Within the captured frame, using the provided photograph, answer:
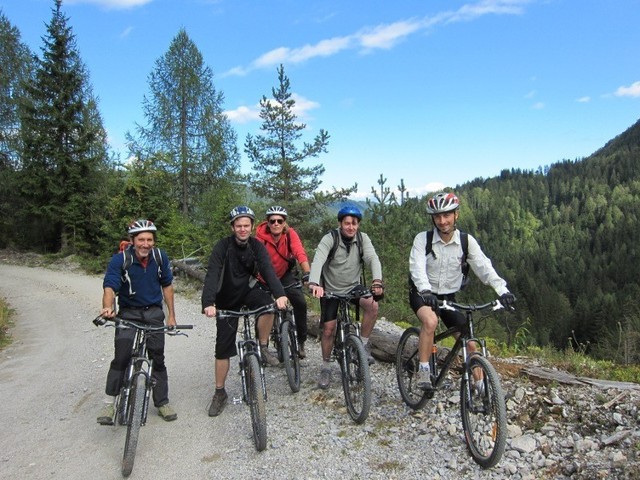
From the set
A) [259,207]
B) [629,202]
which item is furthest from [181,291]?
[629,202]

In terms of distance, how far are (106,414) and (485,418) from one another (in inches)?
171

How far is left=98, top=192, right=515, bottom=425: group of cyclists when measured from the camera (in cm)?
453

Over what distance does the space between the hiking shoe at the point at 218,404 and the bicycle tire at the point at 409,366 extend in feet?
6.87

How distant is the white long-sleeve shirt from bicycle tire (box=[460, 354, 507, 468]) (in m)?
0.92

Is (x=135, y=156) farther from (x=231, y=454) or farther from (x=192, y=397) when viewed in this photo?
(x=231, y=454)

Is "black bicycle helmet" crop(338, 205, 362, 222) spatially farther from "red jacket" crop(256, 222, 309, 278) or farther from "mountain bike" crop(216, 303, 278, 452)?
"mountain bike" crop(216, 303, 278, 452)

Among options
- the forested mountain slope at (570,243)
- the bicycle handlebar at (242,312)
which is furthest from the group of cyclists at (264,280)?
the forested mountain slope at (570,243)

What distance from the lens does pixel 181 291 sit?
49.9ft

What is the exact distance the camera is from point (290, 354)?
5836mm

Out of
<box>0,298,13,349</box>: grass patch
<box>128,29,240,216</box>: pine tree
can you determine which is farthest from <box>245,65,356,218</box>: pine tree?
<box>0,298,13,349</box>: grass patch

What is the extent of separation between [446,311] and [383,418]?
137 cm

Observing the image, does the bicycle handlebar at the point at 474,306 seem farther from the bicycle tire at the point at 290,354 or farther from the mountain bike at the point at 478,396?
the bicycle tire at the point at 290,354

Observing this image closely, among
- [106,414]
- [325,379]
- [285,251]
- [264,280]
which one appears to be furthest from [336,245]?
[106,414]

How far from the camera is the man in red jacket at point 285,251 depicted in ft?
20.0
